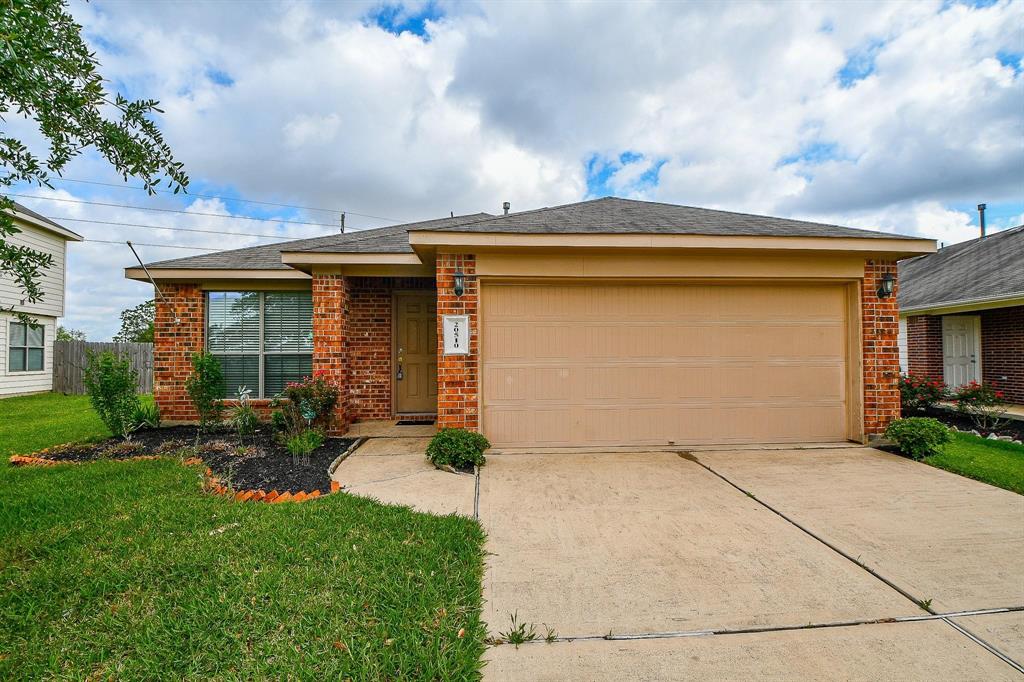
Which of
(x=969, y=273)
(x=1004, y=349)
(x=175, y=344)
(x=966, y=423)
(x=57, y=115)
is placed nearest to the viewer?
(x=57, y=115)

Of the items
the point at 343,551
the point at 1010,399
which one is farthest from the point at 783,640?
the point at 1010,399

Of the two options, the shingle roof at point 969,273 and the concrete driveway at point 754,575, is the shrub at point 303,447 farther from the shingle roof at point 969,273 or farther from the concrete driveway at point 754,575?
the shingle roof at point 969,273

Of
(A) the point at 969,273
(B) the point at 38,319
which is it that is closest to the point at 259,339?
(B) the point at 38,319

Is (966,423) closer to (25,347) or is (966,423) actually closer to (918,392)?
(918,392)

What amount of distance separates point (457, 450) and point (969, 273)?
13900 millimetres

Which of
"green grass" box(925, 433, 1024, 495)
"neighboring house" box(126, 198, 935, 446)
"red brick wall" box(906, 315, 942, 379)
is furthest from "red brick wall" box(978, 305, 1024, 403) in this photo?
"neighboring house" box(126, 198, 935, 446)

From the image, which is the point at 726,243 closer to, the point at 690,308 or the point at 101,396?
the point at 690,308

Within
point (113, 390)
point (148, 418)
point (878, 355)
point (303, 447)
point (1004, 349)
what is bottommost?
point (303, 447)

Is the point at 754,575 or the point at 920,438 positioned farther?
the point at 920,438

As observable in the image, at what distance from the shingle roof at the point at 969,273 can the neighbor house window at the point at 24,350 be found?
71.4 feet

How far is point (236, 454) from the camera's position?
18.0ft

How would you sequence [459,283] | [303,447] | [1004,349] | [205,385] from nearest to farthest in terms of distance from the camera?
[303,447] < [459,283] < [205,385] < [1004,349]

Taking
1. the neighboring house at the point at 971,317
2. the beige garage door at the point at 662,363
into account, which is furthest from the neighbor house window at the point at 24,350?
the neighboring house at the point at 971,317

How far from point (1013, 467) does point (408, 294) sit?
8.20 metres
